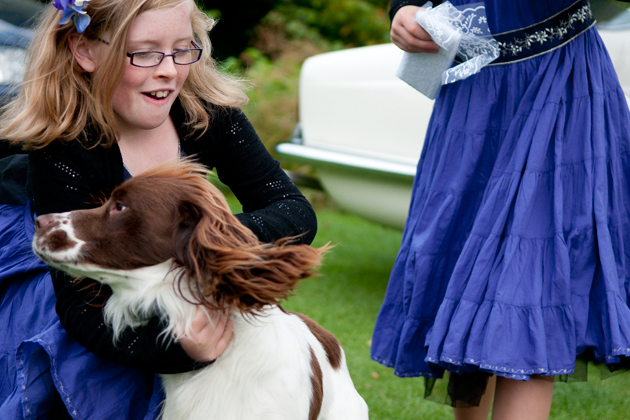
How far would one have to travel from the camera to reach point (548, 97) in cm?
236

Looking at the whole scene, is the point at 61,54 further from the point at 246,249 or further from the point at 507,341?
the point at 507,341

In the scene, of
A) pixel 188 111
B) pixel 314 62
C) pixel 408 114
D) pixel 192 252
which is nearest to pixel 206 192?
pixel 192 252

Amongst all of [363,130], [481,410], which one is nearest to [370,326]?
[363,130]

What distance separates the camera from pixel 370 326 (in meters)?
4.32

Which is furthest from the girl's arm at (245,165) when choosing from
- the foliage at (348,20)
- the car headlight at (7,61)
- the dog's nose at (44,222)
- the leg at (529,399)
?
the foliage at (348,20)

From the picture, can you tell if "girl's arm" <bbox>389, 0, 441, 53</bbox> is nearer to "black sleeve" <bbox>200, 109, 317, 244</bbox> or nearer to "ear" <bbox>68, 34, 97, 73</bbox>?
"black sleeve" <bbox>200, 109, 317, 244</bbox>

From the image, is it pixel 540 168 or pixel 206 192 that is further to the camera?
pixel 540 168

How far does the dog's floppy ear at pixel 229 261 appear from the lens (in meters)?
1.90

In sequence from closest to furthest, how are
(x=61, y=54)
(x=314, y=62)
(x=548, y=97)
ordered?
(x=61, y=54) → (x=548, y=97) → (x=314, y=62)

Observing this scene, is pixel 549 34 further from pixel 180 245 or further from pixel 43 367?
pixel 43 367

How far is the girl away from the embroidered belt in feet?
2.97

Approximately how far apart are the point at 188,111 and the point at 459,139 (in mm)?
952

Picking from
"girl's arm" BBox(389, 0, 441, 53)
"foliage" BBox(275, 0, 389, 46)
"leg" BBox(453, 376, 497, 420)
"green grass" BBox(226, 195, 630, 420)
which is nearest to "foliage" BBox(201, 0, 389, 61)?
"foliage" BBox(275, 0, 389, 46)

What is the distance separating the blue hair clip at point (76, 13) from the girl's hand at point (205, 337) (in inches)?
34.9
